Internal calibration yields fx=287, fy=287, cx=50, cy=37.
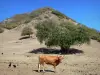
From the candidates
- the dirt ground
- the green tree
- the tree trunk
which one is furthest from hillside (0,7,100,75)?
the green tree

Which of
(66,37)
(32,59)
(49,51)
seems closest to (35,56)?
(32,59)

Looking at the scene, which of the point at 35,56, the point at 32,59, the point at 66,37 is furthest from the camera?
the point at 66,37

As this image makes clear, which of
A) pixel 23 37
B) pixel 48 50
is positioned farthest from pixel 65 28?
pixel 23 37

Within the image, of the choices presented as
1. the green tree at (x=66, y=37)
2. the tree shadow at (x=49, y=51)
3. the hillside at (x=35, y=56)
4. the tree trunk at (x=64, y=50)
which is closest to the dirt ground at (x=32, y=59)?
the hillside at (x=35, y=56)

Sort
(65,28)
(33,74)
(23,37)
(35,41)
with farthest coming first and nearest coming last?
1. (23,37)
2. (35,41)
3. (65,28)
4. (33,74)

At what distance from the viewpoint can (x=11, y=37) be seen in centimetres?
5712

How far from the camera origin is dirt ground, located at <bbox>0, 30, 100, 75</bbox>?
66.0ft

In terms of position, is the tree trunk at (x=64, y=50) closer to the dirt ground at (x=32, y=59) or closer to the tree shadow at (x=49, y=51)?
the tree shadow at (x=49, y=51)

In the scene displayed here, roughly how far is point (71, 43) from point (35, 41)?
1252 centimetres

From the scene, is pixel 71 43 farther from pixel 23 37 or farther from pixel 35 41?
pixel 23 37

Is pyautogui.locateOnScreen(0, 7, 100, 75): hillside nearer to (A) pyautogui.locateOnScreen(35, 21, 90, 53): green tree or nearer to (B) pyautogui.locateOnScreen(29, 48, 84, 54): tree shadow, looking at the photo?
(B) pyautogui.locateOnScreen(29, 48, 84, 54): tree shadow

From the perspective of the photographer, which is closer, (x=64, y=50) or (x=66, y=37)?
(x=66, y=37)

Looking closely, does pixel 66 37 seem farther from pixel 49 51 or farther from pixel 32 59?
pixel 32 59

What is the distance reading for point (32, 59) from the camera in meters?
29.1
